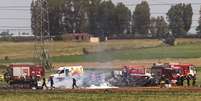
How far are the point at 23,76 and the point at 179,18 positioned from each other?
58574 mm

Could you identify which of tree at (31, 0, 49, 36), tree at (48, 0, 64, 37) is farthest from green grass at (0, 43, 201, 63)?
tree at (31, 0, 49, 36)

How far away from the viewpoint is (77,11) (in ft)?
373

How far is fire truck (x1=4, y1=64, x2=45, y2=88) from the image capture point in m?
53.7

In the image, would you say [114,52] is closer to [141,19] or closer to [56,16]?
[56,16]

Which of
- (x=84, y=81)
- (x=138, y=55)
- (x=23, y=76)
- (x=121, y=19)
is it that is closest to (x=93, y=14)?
(x=121, y=19)

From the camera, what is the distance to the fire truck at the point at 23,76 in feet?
176

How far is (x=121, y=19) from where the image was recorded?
11038 centimetres

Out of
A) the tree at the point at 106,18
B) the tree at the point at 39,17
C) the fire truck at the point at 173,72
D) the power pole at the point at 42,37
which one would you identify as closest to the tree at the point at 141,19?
the tree at the point at 106,18

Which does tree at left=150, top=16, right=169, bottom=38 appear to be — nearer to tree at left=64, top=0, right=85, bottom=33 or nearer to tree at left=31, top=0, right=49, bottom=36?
tree at left=64, top=0, right=85, bottom=33

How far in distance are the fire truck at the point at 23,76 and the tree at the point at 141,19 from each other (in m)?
51.9

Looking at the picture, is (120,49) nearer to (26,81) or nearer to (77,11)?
(77,11)

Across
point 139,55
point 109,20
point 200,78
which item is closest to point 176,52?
point 139,55

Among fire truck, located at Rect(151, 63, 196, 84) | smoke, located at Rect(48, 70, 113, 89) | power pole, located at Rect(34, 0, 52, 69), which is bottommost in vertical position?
smoke, located at Rect(48, 70, 113, 89)

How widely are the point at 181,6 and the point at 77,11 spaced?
2019cm
